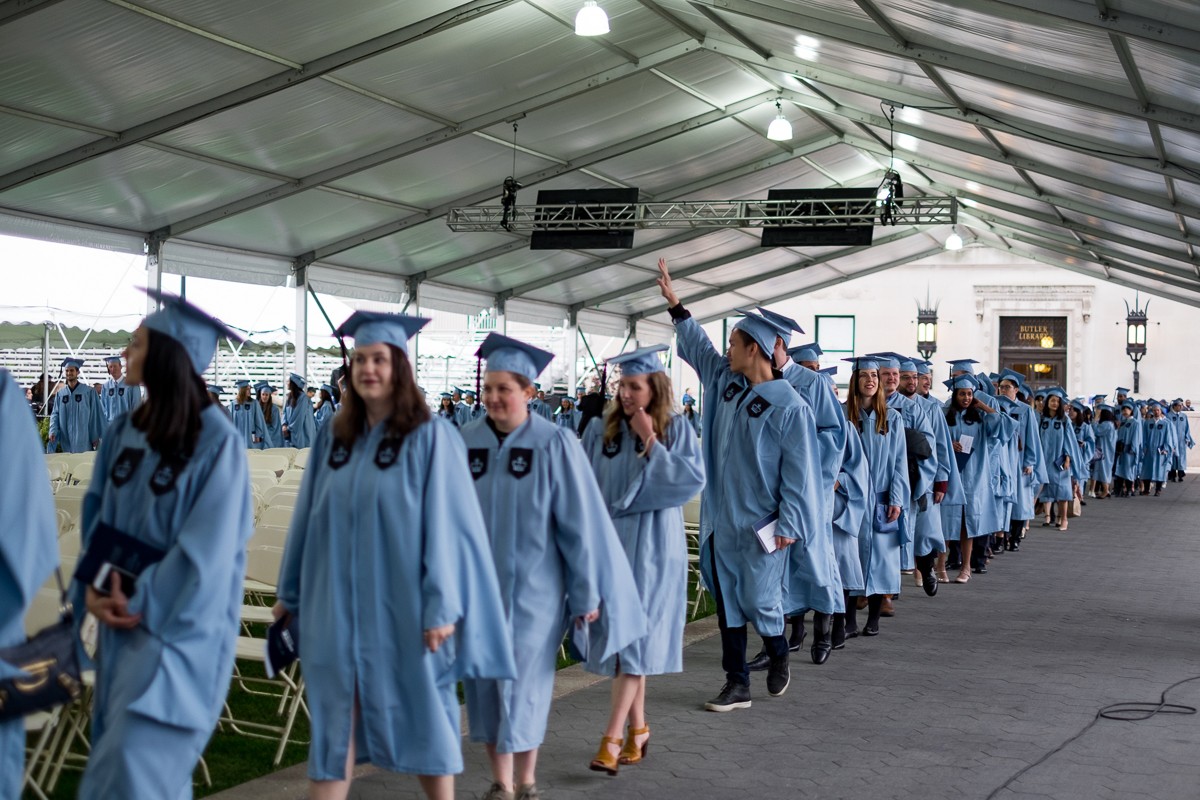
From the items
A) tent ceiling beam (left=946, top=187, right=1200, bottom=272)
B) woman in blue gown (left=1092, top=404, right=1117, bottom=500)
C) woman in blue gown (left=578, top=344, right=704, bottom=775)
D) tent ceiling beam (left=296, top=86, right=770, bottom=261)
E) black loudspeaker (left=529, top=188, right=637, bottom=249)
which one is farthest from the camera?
woman in blue gown (left=1092, top=404, right=1117, bottom=500)

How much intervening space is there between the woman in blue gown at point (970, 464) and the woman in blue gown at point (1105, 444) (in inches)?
544

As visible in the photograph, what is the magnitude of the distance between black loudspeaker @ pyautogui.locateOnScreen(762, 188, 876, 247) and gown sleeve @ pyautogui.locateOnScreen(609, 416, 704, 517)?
17.0m

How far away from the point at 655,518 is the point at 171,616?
8.17 feet

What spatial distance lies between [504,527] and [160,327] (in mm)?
1399

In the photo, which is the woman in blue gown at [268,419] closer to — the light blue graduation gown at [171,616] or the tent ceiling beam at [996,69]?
the tent ceiling beam at [996,69]

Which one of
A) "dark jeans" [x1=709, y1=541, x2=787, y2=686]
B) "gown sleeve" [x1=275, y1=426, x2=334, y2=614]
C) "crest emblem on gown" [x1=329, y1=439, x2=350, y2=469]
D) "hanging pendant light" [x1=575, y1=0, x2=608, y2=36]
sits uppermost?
"hanging pendant light" [x1=575, y1=0, x2=608, y2=36]

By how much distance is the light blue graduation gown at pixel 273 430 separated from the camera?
66.5 ft

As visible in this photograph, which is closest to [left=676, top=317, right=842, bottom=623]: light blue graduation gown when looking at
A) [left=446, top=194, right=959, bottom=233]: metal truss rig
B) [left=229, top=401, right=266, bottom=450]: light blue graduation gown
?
[left=446, top=194, right=959, bottom=233]: metal truss rig

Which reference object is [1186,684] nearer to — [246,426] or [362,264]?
[246,426]

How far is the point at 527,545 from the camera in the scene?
4406mm

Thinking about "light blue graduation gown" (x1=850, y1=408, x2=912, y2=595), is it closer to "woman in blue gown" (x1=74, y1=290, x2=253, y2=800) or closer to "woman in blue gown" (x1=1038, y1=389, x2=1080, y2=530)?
"woman in blue gown" (x1=74, y1=290, x2=253, y2=800)

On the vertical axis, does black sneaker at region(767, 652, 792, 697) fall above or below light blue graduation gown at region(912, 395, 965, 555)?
below

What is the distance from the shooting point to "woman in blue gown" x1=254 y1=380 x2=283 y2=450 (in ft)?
66.5

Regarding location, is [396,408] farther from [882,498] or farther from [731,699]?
[882,498]
